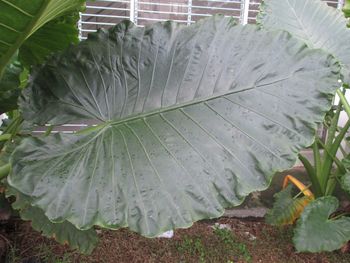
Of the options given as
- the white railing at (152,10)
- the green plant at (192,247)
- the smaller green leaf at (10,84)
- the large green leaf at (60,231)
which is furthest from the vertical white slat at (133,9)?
the large green leaf at (60,231)

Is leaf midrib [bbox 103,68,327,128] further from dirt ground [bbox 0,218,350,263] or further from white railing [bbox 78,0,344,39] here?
white railing [bbox 78,0,344,39]

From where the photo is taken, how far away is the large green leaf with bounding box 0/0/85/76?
2.41 ft

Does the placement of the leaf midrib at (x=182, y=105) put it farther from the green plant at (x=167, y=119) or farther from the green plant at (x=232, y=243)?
the green plant at (x=232, y=243)

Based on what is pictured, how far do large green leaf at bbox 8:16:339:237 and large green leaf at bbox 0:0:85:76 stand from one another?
0.19 m

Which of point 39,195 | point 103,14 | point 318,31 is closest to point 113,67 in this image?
point 39,195

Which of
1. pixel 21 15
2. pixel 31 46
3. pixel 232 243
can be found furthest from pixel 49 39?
pixel 232 243

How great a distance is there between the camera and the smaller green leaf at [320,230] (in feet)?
4.89

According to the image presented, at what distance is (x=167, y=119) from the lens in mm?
920

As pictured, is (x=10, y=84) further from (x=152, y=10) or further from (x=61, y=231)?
(x=152, y=10)

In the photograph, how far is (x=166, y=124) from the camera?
91cm

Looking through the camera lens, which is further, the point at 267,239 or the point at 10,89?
the point at 267,239

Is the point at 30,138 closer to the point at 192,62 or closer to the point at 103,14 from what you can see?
the point at 192,62

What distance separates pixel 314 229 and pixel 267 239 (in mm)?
438

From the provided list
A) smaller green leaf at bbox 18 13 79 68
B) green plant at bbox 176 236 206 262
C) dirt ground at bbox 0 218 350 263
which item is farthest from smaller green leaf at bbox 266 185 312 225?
smaller green leaf at bbox 18 13 79 68
